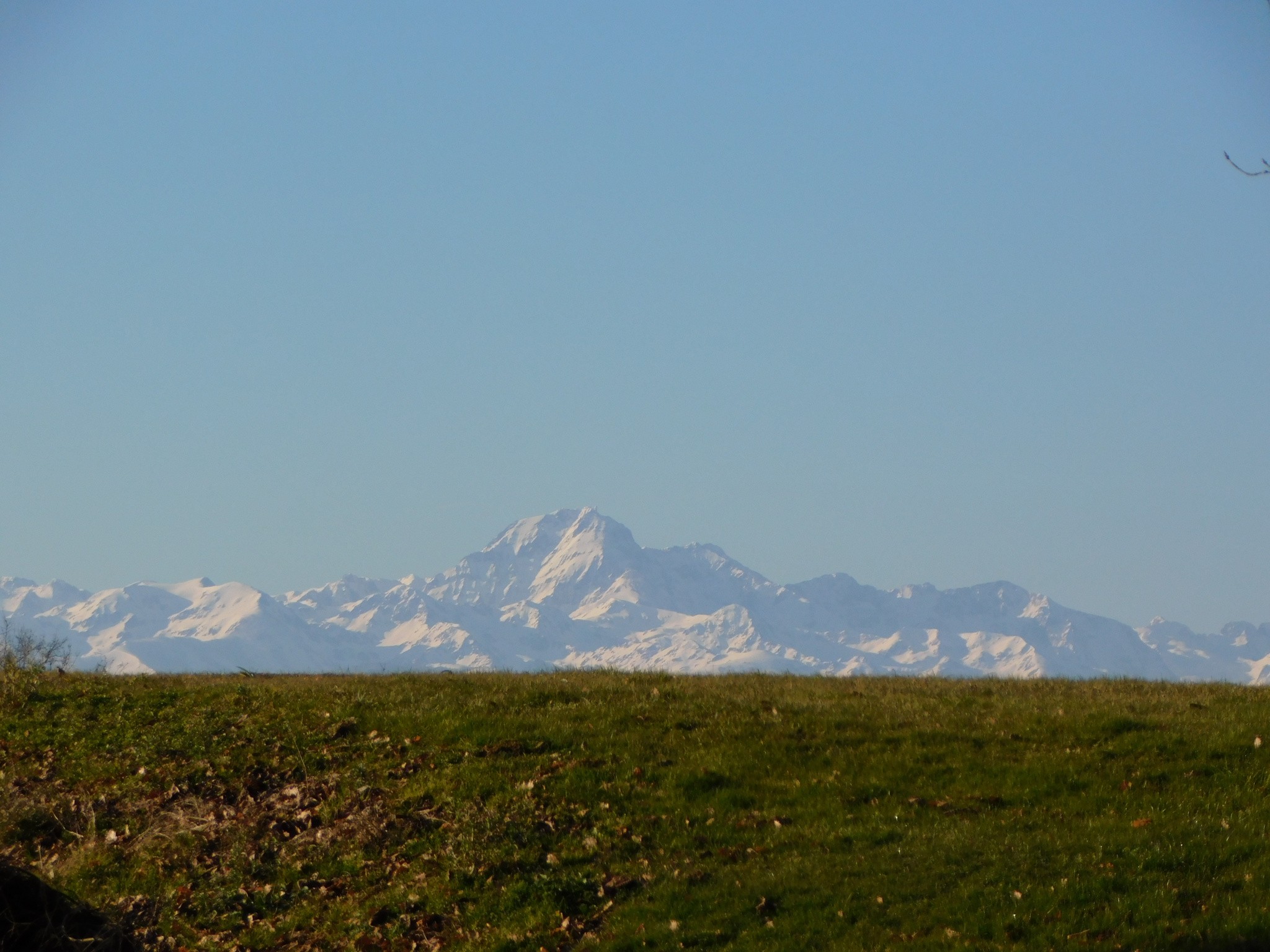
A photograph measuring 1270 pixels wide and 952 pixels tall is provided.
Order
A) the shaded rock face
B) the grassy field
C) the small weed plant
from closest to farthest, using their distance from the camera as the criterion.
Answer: the grassy field, the shaded rock face, the small weed plant

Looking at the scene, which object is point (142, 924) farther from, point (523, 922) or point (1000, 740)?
point (1000, 740)

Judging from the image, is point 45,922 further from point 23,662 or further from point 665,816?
point 23,662

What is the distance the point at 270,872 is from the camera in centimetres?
2217

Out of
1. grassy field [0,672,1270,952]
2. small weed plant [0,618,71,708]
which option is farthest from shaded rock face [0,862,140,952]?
small weed plant [0,618,71,708]

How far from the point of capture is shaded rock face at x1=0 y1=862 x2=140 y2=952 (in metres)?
18.8

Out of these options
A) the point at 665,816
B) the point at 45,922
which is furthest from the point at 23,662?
the point at 665,816

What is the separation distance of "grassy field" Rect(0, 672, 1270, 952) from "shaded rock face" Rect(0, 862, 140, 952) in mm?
971

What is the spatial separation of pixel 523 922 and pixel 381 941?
2170mm

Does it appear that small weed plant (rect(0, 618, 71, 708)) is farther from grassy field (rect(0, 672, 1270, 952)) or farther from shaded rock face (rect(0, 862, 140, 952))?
shaded rock face (rect(0, 862, 140, 952))

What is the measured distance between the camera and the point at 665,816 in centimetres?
2181

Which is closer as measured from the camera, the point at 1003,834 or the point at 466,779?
the point at 1003,834

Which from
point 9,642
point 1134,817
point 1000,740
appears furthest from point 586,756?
point 9,642

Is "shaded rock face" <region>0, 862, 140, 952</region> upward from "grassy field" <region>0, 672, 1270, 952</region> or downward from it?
downward

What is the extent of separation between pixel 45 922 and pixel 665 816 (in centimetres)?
964
